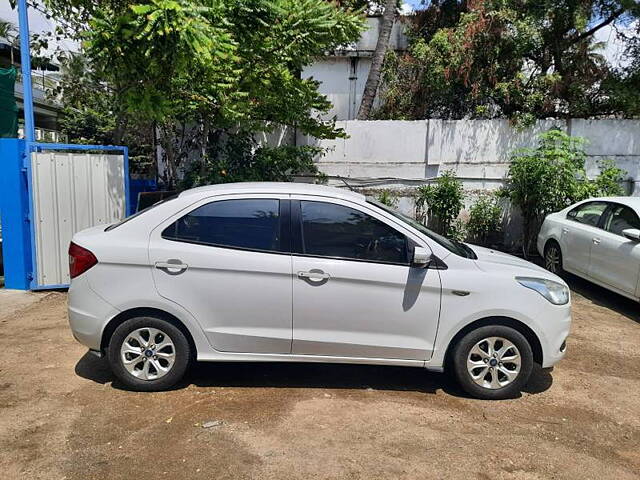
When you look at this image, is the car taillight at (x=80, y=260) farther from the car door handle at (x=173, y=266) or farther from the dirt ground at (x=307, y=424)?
the dirt ground at (x=307, y=424)

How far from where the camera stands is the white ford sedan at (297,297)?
4148 mm

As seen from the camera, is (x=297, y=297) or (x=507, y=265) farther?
(x=507, y=265)

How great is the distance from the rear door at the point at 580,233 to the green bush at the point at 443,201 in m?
2.02

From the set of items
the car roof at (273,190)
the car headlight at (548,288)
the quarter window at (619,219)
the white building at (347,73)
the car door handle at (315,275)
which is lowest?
Result: the car headlight at (548,288)

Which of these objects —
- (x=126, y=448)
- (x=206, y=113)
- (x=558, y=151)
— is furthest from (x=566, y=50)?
(x=126, y=448)

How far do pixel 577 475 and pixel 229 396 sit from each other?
8.30ft

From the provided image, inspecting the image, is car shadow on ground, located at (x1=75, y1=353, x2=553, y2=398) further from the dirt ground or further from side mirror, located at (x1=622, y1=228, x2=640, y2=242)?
side mirror, located at (x1=622, y1=228, x2=640, y2=242)

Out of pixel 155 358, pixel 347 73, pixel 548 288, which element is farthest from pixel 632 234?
pixel 347 73

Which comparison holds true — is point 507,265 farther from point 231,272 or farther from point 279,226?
point 231,272

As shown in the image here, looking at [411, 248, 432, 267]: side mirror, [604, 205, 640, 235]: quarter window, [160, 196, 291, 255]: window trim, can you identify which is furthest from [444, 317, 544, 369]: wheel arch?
[604, 205, 640, 235]: quarter window

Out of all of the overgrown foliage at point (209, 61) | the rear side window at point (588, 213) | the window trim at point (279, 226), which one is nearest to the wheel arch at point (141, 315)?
the window trim at point (279, 226)

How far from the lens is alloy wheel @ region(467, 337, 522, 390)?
167 inches

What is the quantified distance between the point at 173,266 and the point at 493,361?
8.65 feet

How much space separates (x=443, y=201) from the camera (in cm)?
970
